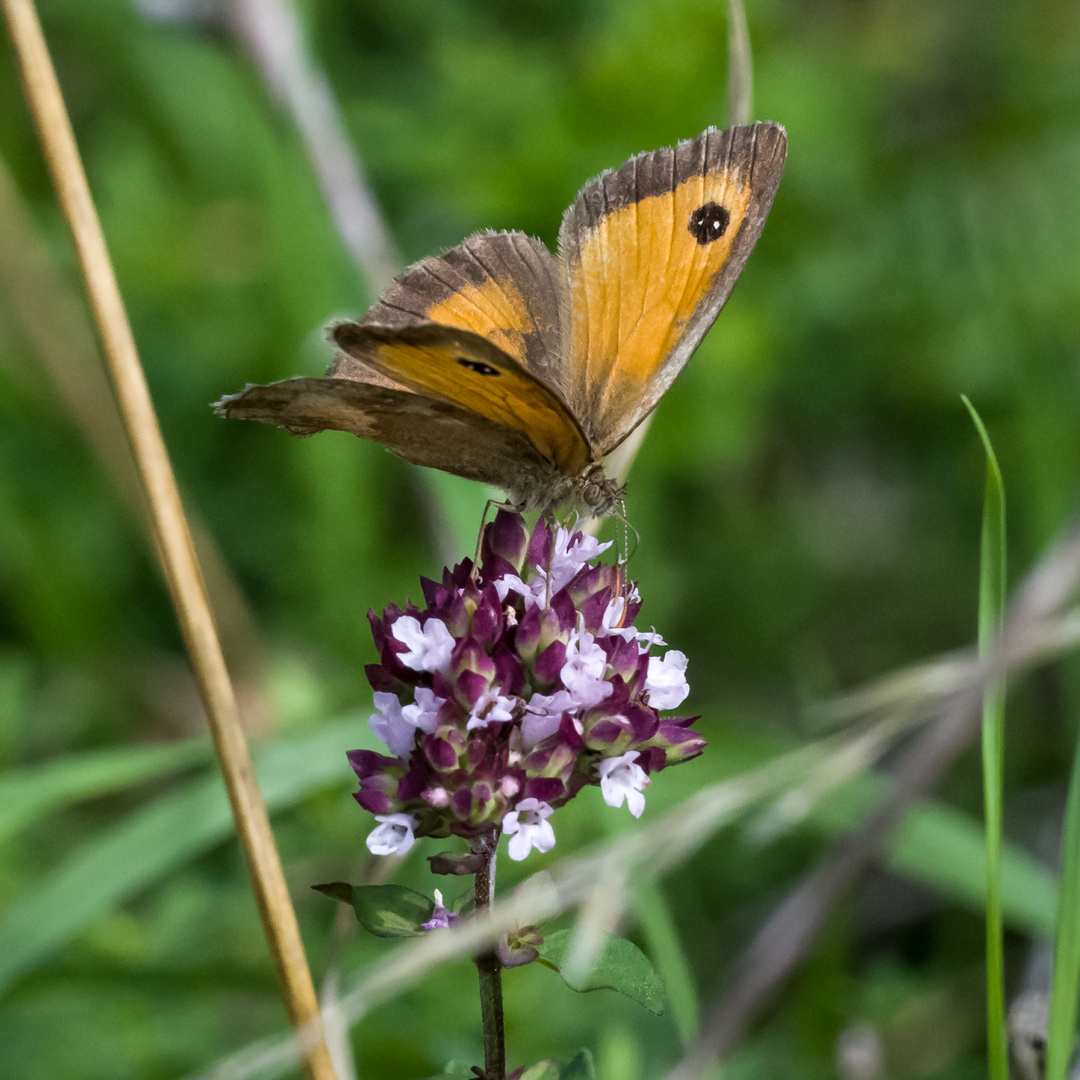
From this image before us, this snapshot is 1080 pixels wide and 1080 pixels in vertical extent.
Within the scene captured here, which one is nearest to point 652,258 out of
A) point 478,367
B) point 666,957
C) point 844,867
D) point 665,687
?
point 478,367

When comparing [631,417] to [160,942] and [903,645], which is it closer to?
[160,942]

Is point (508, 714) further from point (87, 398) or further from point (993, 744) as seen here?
point (87, 398)

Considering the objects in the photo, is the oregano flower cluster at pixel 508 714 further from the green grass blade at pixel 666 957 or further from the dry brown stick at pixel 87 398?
the dry brown stick at pixel 87 398

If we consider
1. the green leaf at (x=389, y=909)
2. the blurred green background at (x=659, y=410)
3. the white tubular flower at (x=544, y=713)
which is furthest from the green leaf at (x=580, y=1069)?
the blurred green background at (x=659, y=410)

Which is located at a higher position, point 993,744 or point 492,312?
point 492,312

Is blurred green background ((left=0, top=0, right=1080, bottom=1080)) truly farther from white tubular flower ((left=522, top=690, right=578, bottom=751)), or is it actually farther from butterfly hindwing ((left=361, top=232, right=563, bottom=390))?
white tubular flower ((left=522, top=690, right=578, bottom=751))

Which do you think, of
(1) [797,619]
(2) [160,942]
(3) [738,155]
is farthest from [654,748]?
(1) [797,619]

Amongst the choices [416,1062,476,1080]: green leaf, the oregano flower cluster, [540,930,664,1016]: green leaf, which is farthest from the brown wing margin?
[416,1062,476,1080]: green leaf

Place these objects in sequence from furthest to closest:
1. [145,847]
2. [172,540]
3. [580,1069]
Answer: [145,847]
[580,1069]
[172,540]
